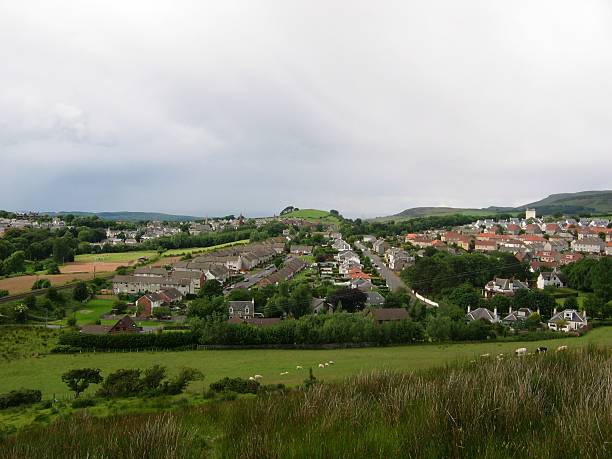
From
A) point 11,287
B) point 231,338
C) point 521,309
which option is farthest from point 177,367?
point 11,287

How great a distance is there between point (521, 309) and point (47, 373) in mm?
33299

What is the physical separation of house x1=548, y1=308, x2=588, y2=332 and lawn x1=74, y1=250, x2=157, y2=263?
194ft

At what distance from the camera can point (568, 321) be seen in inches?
1141

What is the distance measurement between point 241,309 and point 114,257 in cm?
4380

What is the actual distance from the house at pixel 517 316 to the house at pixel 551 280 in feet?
40.9

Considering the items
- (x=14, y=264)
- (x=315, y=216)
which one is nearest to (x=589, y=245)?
(x=14, y=264)

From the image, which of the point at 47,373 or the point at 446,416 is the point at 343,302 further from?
the point at 446,416

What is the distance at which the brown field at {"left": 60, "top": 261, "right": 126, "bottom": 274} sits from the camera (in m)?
55.6

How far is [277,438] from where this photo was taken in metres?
3.68

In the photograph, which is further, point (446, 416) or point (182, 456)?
point (446, 416)

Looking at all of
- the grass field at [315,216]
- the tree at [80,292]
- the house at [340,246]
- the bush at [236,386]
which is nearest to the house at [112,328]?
the tree at [80,292]

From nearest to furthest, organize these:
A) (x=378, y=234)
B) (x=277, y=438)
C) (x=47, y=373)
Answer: (x=277, y=438)
(x=47, y=373)
(x=378, y=234)

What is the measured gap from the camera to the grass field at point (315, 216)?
16232 cm

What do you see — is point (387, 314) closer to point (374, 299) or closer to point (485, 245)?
point (374, 299)
